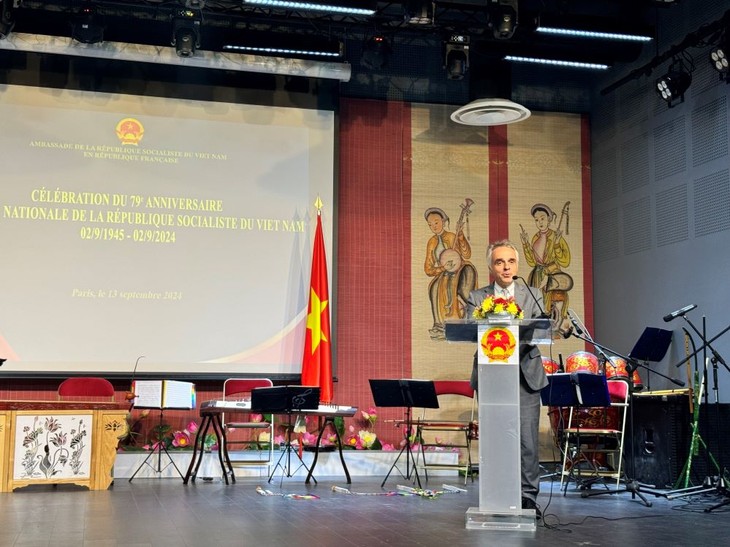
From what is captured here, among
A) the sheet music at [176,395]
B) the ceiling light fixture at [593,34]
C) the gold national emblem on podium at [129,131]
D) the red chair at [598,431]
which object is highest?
the ceiling light fixture at [593,34]

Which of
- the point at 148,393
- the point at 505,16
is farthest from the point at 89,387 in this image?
the point at 505,16

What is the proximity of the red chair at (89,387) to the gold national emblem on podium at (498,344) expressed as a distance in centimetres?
493

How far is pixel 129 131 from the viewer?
31.8 ft

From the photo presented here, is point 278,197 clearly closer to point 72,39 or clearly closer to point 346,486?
point 72,39

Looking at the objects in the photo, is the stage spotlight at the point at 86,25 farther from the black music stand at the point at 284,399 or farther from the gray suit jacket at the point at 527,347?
the gray suit jacket at the point at 527,347

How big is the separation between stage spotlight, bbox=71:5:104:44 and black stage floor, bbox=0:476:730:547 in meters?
4.44

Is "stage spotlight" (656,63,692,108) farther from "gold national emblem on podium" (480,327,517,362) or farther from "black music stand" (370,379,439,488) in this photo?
"gold national emblem on podium" (480,327,517,362)

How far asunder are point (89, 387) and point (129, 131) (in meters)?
2.88

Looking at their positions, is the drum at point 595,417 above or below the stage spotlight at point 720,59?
below

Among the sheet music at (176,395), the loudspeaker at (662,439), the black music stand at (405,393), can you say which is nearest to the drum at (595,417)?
the loudspeaker at (662,439)

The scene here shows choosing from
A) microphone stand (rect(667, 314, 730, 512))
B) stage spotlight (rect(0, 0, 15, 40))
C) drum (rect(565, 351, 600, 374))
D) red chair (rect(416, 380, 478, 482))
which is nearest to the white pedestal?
microphone stand (rect(667, 314, 730, 512))

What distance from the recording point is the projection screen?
9.17 meters

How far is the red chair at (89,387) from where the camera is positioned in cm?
872

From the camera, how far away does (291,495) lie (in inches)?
275
